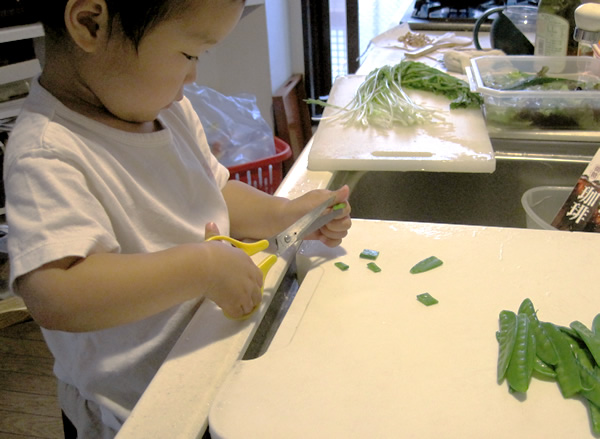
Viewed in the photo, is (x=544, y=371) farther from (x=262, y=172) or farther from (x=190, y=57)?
(x=262, y=172)

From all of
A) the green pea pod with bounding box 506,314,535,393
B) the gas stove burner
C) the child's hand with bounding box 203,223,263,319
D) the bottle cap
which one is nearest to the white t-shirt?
the child's hand with bounding box 203,223,263,319

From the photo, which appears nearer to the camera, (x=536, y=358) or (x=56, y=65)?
(x=536, y=358)

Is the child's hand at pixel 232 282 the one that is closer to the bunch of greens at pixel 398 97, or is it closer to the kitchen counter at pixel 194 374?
the kitchen counter at pixel 194 374

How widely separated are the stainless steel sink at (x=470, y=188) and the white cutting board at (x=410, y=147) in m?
0.06

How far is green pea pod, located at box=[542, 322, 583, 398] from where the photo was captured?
496 mm

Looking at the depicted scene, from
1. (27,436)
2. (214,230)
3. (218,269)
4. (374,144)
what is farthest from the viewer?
(27,436)

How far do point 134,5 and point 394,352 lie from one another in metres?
0.43

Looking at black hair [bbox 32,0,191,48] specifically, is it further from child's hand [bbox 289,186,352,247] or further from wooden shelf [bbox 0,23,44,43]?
wooden shelf [bbox 0,23,44,43]

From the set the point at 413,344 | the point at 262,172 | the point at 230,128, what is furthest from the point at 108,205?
the point at 230,128

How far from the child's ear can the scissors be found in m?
0.25

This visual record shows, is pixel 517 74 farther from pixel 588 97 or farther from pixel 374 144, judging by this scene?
pixel 374 144

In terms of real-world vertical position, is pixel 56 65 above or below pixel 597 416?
above

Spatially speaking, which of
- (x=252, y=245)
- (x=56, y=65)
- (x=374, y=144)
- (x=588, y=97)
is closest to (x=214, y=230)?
(x=252, y=245)

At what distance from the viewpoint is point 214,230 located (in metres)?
0.73
